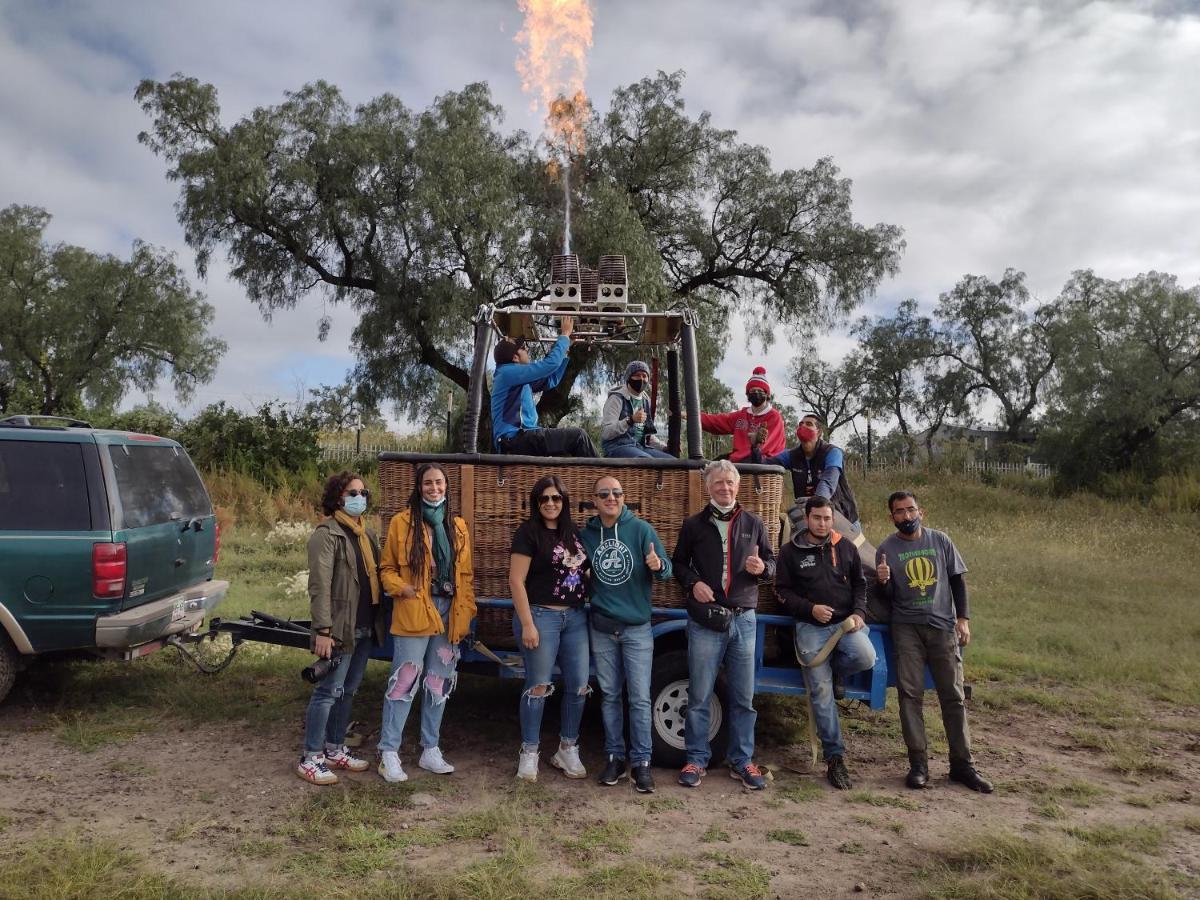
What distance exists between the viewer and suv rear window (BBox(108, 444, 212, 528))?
6215mm

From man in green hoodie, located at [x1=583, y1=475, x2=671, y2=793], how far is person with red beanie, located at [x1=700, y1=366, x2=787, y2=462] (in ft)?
4.57

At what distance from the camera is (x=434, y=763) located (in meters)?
5.24

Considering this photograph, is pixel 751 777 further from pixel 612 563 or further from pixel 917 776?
pixel 612 563

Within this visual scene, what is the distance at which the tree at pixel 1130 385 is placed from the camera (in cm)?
2394

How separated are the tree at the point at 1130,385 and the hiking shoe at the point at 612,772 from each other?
23094 millimetres

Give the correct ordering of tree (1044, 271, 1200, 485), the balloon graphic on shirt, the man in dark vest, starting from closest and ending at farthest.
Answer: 1. the balloon graphic on shirt
2. the man in dark vest
3. tree (1044, 271, 1200, 485)

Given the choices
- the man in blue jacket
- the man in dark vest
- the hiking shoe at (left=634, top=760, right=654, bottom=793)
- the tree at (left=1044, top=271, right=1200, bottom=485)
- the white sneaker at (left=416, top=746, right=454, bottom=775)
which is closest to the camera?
the hiking shoe at (left=634, top=760, right=654, bottom=793)

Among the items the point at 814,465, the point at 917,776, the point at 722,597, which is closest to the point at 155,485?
the point at 722,597

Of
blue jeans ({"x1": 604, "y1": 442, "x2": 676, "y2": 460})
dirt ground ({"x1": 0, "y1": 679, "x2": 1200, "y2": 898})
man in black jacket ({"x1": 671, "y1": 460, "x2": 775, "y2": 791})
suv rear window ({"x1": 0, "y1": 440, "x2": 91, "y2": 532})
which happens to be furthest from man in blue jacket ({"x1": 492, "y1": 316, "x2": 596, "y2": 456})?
suv rear window ({"x1": 0, "y1": 440, "x2": 91, "y2": 532})

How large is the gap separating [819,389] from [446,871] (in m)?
48.7

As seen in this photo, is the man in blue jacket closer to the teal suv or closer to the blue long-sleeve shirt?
the blue long-sleeve shirt

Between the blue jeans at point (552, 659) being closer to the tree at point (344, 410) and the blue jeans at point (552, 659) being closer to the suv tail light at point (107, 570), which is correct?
the suv tail light at point (107, 570)

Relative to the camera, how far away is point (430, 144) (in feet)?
66.2

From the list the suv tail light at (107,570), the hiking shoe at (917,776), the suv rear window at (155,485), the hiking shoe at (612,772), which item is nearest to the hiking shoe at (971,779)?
the hiking shoe at (917,776)
